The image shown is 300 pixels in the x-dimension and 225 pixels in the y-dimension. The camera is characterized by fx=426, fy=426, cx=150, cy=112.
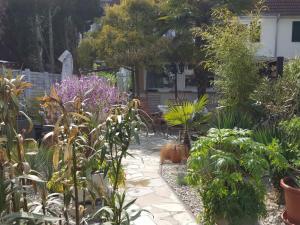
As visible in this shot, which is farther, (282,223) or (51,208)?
(282,223)

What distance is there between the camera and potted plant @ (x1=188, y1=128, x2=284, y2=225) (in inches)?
173

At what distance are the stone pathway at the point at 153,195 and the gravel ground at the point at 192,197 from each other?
0.35 feet

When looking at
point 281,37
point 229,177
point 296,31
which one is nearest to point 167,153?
point 229,177

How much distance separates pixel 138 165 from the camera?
890cm

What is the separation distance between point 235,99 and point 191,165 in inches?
192

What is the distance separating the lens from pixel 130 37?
13656mm

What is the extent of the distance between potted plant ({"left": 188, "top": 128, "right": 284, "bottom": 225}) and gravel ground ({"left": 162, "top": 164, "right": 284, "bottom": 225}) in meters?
0.83

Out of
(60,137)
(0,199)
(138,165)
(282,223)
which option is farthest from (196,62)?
(0,199)

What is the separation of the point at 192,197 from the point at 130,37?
26.8 ft

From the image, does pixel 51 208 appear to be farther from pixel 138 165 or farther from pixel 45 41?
pixel 45 41

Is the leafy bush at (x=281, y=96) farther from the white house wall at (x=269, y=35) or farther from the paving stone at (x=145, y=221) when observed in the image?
the white house wall at (x=269, y=35)

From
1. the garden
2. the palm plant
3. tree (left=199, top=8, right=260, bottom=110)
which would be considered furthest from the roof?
the palm plant

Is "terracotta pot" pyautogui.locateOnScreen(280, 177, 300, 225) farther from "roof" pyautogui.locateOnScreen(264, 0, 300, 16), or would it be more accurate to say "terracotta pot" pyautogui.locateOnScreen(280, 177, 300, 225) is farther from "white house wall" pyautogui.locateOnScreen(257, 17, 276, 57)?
"roof" pyautogui.locateOnScreen(264, 0, 300, 16)

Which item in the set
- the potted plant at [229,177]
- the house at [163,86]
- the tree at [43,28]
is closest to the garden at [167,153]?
the potted plant at [229,177]
